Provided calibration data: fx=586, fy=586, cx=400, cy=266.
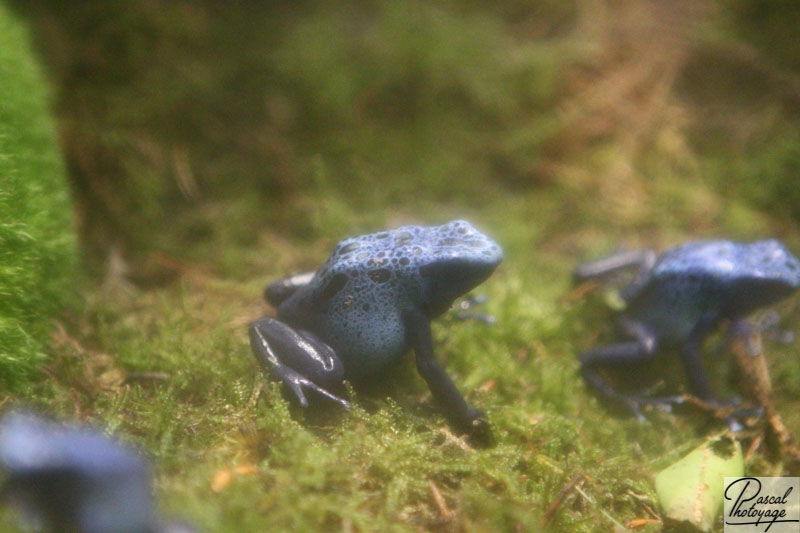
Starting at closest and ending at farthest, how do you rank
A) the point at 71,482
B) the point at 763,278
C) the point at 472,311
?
the point at 71,482 < the point at 763,278 < the point at 472,311

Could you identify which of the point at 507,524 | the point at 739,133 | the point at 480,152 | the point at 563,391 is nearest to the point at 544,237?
the point at 480,152

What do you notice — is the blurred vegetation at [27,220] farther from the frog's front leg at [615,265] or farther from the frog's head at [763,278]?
the frog's head at [763,278]

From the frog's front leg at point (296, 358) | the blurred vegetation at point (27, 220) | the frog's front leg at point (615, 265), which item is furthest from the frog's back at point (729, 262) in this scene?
the blurred vegetation at point (27, 220)

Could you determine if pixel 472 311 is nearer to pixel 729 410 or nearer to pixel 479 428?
pixel 479 428

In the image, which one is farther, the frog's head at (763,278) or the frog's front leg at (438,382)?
the frog's head at (763,278)

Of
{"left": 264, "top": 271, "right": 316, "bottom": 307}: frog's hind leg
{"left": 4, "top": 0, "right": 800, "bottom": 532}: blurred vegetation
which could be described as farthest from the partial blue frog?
{"left": 264, "top": 271, "right": 316, "bottom": 307}: frog's hind leg

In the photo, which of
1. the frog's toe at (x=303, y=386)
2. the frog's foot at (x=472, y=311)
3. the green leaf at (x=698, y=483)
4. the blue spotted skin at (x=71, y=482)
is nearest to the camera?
the blue spotted skin at (x=71, y=482)

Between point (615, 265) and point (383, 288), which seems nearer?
point (383, 288)

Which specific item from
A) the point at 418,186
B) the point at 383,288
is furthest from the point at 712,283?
the point at 418,186
